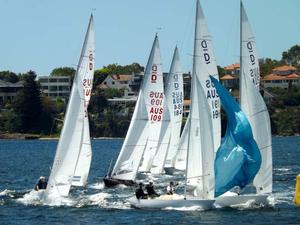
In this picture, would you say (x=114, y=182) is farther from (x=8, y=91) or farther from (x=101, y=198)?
(x=8, y=91)

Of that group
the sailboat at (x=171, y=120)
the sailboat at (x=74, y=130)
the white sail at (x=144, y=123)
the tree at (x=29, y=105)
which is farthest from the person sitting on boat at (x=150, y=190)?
the tree at (x=29, y=105)

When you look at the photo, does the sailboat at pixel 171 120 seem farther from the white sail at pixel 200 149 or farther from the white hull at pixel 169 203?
the white sail at pixel 200 149

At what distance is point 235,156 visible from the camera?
40.0 metres

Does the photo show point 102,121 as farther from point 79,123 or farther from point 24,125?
point 79,123

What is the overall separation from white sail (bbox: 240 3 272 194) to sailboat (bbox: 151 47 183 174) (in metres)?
17.0

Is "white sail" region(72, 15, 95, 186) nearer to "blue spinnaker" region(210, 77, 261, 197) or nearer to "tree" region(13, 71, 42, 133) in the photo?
"blue spinnaker" region(210, 77, 261, 197)

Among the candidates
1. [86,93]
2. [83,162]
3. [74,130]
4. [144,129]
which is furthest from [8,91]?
[74,130]

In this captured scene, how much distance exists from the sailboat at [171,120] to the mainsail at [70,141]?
51.2 ft

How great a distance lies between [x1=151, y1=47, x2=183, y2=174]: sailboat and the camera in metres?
59.5

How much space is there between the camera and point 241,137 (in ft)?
130

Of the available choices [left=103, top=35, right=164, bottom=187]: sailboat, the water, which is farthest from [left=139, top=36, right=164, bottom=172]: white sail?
the water

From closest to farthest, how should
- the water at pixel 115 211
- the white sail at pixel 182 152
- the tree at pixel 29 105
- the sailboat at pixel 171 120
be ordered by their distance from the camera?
the water at pixel 115 211 → the sailboat at pixel 171 120 → the white sail at pixel 182 152 → the tree at pixel 29 105

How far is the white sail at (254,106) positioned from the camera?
41.2 metres

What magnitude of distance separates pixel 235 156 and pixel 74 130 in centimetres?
815
